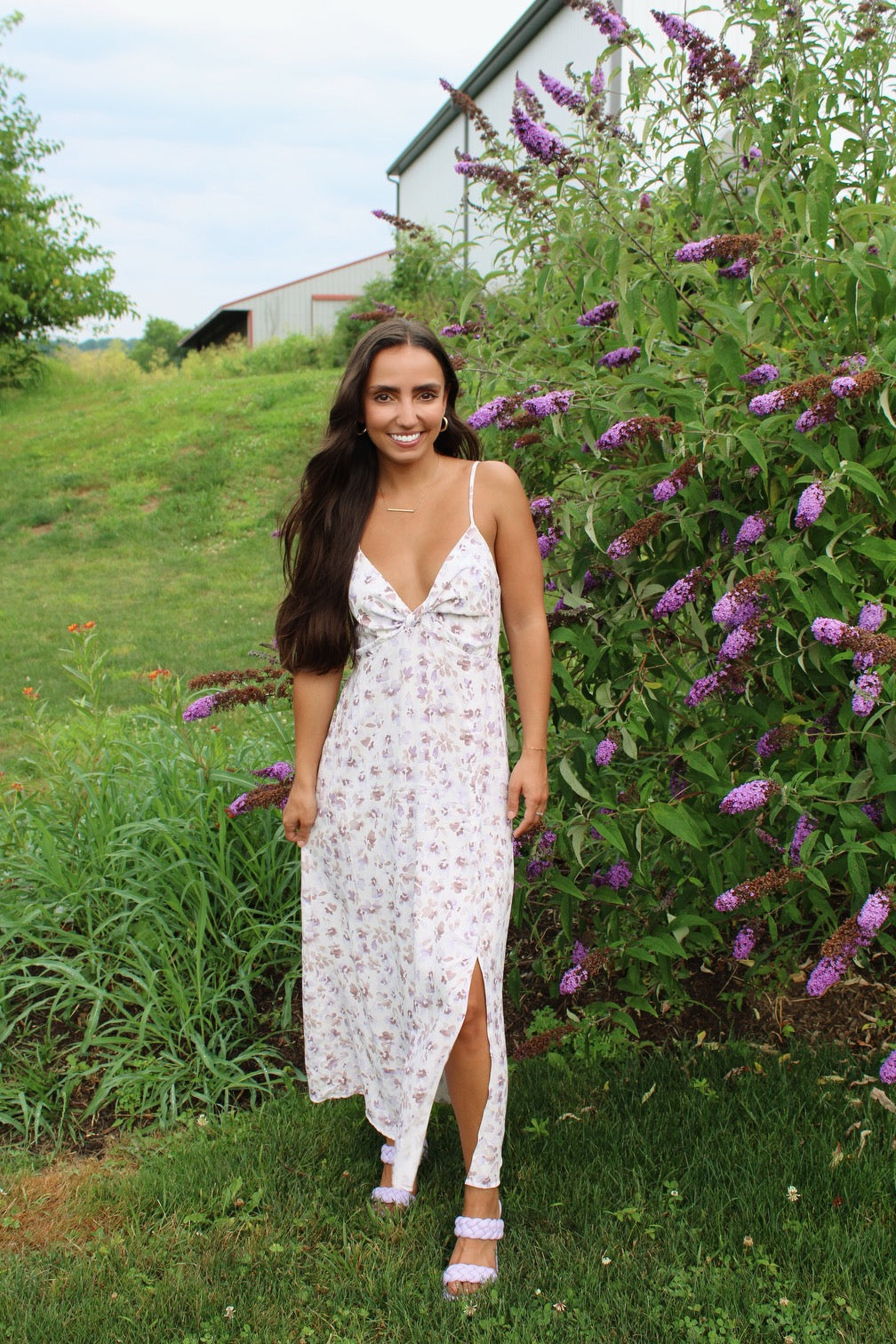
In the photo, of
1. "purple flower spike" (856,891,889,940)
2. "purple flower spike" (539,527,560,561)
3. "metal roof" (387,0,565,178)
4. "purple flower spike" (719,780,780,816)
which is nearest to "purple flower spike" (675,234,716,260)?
"purple flower spike" (539,527,560,561)

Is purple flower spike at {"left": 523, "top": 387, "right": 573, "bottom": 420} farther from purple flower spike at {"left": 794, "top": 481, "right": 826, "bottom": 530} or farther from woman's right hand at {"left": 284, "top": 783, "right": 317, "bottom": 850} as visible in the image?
woman's right hand at {"left": 284, "top": 783, "right": 317, "bottom": 850}

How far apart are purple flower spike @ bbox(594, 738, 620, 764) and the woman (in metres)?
0.12

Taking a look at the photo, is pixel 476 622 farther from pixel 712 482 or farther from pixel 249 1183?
pixel 249 1183

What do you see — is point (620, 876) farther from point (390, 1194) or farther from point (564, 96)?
point (564, 96)

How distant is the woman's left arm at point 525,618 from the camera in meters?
2.33

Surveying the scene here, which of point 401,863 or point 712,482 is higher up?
point 712,482

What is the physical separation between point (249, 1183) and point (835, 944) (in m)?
1.46

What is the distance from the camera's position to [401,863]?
2.26 metres

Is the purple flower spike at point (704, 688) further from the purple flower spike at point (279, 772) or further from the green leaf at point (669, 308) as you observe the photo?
the purple flower spike at point (279, 772)

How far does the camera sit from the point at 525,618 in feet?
7.68

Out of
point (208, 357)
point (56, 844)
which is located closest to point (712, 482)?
point (56, 844)

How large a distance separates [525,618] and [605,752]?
315mm

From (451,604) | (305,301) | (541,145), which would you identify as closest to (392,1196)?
(451,604)

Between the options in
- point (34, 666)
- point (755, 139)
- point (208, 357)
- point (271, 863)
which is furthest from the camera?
point (208, 357)
